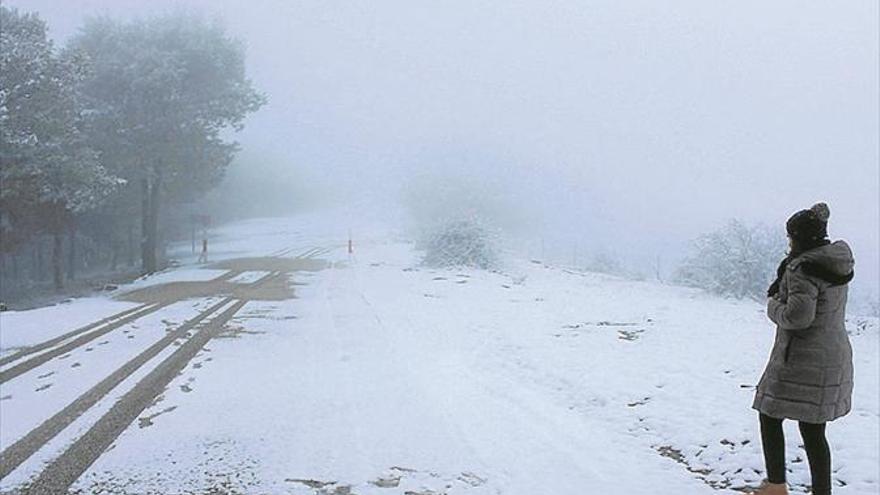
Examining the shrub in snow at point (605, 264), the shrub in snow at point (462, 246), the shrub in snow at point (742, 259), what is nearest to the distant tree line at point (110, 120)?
the shrub in snow at point (462, 246)

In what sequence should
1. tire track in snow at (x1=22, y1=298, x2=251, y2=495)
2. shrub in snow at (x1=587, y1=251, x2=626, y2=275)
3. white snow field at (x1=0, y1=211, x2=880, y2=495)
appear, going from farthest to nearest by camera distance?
shrub in snow at (x1=587, y1=251, x2=626, y2=275) → white snow field at (x1=0, y1=211, x2=880, y2=495) → tire track in snow at (x1=22, y1=298, x2=251, y2=495)

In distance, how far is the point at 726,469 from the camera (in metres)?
5.48

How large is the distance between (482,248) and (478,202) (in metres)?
32.3

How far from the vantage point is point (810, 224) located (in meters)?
4.17

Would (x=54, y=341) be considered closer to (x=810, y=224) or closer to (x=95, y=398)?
(x=95, y=398)

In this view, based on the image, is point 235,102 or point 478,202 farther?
point 478,202

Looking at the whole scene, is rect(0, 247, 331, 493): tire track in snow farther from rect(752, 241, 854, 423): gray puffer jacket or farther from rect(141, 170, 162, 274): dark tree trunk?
rect(141, 170, 162, 274): dark tree trunk

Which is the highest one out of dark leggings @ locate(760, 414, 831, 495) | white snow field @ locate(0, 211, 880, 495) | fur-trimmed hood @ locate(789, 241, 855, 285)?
fur-trimmed hood @ locate(789, 241, 855, 285)

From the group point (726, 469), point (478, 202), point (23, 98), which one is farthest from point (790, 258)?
point (478, 202)

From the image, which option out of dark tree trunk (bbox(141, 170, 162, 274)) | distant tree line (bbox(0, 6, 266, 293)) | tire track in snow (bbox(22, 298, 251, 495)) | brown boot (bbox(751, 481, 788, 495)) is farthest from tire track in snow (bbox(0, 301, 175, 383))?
dark tree trunk (bbox(141, 170, 162, 274))

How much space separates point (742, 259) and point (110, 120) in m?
23.7

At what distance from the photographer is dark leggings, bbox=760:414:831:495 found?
4.26m

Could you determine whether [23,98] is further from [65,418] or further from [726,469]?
[726,469]

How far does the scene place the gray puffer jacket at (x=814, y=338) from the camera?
13.2 feet
